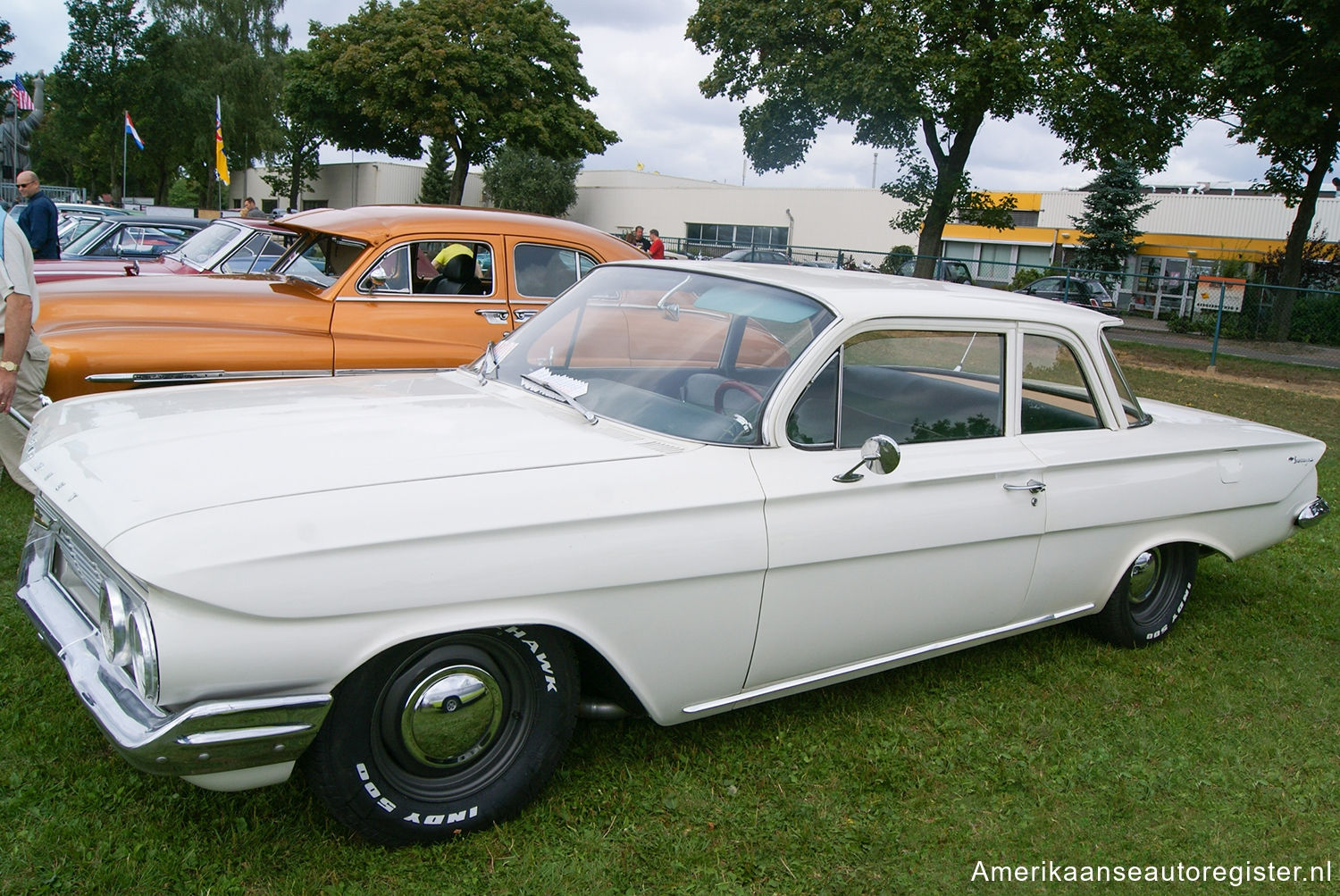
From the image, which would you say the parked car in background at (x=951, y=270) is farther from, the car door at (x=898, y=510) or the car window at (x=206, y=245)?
the car door at (x=898, y=510)

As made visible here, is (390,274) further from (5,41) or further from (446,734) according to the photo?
(5,41)

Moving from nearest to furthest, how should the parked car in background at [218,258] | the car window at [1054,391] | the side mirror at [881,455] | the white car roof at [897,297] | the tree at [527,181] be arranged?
the side mirror at [881,455]
the white car roof at [897,297]
the car window at [1054,391]
the parked car in background at [218,258]
the tree at [527,181]

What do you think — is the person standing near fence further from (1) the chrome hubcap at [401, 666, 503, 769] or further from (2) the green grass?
(1) the chrome hubcap at [401, 666, 503, 769]

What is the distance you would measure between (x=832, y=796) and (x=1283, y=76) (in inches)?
823

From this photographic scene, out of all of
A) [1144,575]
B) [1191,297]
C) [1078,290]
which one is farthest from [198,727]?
[1191,297]

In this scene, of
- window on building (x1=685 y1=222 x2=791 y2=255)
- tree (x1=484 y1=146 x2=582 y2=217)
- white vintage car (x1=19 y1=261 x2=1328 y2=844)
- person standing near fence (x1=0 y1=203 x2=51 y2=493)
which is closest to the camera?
white vintage car (x1=19 y1=261 x2=1328 y2=844)

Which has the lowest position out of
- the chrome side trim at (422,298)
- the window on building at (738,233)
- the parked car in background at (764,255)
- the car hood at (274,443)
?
the car hood at (274,443)

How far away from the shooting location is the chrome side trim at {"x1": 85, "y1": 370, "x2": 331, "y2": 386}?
510 cm

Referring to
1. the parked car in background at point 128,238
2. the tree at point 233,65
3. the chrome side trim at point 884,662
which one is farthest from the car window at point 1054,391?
the tree at point 233,65

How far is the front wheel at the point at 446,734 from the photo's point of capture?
243 centimetres

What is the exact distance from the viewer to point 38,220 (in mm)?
9758

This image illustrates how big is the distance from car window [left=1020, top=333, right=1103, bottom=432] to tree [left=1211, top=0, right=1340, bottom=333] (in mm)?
18117

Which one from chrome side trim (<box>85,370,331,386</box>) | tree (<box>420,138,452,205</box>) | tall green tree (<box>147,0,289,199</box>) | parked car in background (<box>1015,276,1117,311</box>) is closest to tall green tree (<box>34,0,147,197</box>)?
tall green tree (<box>147,0,289,199</box>)

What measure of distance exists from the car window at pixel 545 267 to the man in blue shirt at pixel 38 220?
19.8 feet
